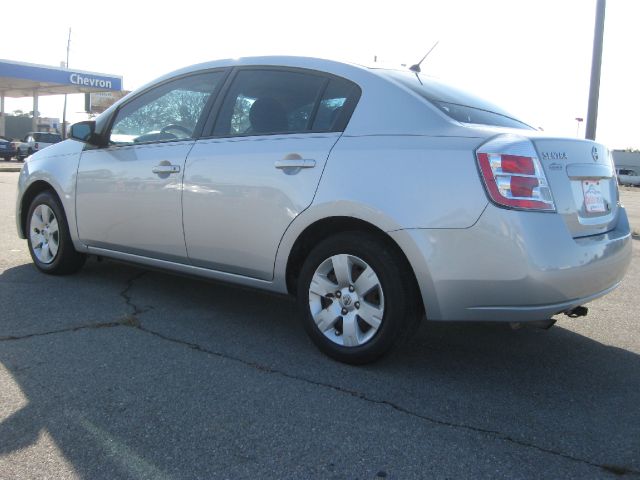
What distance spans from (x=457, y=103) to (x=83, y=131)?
122 inches

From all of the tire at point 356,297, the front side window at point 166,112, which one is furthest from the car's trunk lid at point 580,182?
the front side window at point 166,112

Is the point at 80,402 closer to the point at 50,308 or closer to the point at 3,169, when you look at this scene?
the point at 50,308

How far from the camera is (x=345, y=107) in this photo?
11.7 feet

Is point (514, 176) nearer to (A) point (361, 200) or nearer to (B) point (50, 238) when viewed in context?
(A) point (361, 200)

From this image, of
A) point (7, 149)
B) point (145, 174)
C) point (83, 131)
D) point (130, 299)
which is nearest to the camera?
point (145, 174)

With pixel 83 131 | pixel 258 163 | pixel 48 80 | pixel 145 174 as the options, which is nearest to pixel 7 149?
pixel 48 80

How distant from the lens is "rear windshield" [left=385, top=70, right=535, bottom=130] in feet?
11.3

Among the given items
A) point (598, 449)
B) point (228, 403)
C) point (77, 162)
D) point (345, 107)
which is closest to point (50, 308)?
point (77, 162)

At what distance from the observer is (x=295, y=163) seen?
3.57 metres

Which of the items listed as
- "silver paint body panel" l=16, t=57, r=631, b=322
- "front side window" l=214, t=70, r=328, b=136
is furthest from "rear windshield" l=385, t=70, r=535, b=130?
"front side window" l=214, t=70, r=328, b=136

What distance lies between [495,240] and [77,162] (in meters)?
3.65

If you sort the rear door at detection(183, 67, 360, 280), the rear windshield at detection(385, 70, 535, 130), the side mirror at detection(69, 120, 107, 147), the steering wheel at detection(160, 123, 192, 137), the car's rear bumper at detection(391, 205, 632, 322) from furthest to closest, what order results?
the side mirror at detection(69, 120, 107, 147) < the steering wheel at detection(160, 123, 192, 137) < the rear door at detection(183, 67, 360, 280) < the rear windshield at detection(385, 70, 535, 130) < the car's rear bumper at detection(391, 205, 632, 322)

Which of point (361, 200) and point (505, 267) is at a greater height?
point (361, 200)

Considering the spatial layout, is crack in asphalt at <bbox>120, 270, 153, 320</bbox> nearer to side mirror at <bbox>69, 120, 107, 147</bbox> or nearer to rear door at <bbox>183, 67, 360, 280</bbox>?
rear door at <bbox>183, 67, 360, 280</bbox>
